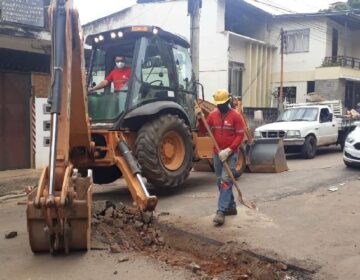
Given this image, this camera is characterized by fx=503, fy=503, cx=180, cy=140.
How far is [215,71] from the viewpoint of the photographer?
2512cm

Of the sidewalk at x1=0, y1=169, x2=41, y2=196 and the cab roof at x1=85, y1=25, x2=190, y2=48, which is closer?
the cab roof at x1=85, y1=25, x2=190, y2=48

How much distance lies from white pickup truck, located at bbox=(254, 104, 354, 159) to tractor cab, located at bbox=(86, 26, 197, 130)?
6698 mm

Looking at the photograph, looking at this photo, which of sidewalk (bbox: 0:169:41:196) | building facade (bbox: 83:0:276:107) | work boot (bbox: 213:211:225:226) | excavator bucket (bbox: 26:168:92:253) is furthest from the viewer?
building facade (bbox: 83:0:276:107)

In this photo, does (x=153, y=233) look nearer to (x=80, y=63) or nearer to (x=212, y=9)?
(x=80, y=63)

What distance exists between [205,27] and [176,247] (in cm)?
2019

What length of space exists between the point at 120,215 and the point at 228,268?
6.86ft

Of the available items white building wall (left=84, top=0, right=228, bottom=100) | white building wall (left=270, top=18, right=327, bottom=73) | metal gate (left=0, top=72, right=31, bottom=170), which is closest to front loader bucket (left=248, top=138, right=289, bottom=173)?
metal gate (left=0, top=72, right=31, bottom=170)

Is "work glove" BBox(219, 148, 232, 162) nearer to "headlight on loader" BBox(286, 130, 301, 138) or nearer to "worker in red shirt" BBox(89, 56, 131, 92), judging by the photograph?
"worker in red shirt" BBox(89, 56, 131, 92)

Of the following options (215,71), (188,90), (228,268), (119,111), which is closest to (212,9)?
(215,71)

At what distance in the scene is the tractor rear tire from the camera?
8.32 m

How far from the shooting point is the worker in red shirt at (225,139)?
6996mm

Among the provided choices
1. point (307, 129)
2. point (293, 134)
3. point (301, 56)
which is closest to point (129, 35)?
point (293, 134)

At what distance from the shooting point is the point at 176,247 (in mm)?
6125

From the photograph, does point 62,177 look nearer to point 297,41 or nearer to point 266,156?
point 266,156
